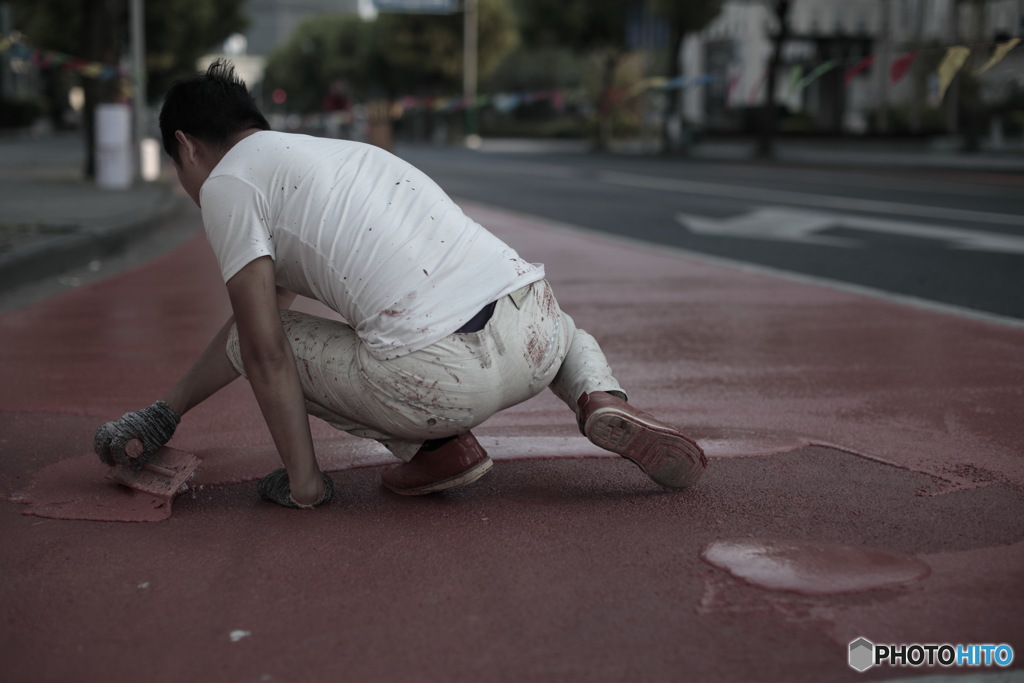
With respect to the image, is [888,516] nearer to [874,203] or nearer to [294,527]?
[294,527]

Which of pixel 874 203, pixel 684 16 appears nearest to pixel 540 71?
pixel 684 16

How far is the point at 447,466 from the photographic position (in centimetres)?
311

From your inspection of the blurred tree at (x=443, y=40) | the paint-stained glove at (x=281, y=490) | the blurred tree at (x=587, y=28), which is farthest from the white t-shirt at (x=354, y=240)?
the blurred tree at (x=443, y=40)

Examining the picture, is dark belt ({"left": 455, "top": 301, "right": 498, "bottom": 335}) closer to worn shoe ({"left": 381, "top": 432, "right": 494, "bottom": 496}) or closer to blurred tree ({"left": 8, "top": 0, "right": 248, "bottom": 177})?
worn shoe ({"left": 381, "top": 432, "right": 494, "bottom": 496})

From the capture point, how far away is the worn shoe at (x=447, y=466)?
10.2ft

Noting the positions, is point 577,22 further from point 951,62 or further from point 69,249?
point 69,249

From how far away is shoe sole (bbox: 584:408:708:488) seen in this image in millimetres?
2971

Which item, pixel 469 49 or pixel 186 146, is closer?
pixel 186 146

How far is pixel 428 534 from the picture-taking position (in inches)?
115

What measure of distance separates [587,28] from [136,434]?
3921cm

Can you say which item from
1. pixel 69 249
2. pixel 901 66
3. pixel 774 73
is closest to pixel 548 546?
pixel 69 249

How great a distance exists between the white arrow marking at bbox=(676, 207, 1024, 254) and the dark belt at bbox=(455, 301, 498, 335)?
783cm

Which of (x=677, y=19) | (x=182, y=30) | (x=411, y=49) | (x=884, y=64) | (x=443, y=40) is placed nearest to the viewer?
(x=677, y=19)

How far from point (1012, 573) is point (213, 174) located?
7.13 feet
